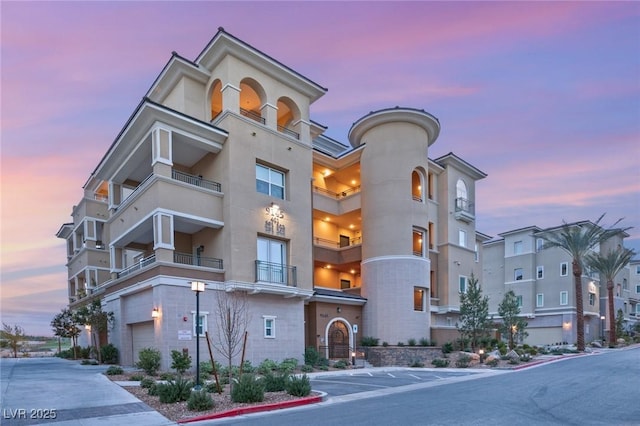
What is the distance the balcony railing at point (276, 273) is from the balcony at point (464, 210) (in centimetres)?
1806

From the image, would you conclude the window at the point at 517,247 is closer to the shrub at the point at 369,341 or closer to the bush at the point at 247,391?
the shrub at the point at 369,341

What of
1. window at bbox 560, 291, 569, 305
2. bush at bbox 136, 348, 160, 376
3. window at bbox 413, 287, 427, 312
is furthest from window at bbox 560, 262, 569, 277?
bush at bbox 136, 348, 160, 376

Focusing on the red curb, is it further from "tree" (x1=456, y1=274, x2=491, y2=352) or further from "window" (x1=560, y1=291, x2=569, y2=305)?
"window" (x1=560, y1=291, x2=569, y2=305)

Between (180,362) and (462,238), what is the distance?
26.6 metres

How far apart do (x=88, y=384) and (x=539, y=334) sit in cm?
4996

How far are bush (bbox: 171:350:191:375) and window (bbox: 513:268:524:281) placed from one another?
45802mm

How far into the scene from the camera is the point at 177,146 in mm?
23219

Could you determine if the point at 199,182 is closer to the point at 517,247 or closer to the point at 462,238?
the point at 462,238

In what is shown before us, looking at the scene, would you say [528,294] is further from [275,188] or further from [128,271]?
[128,271]

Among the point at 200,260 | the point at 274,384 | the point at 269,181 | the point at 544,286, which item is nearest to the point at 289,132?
the point at 269,181

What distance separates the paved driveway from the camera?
10234 mm

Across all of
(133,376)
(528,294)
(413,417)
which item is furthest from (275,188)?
(528,294)

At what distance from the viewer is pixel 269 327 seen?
2330 centimetres

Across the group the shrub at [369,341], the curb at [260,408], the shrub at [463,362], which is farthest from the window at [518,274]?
the curb at [260,408]
